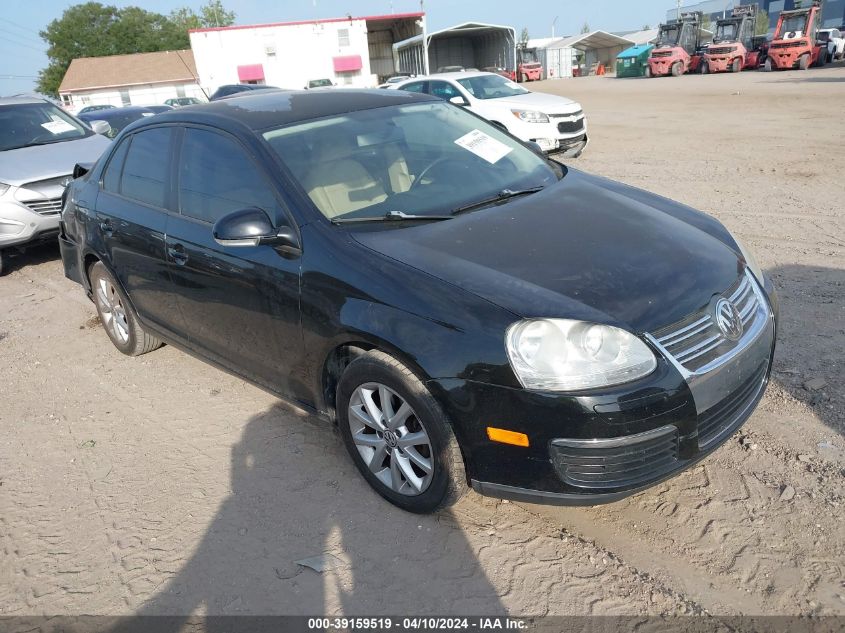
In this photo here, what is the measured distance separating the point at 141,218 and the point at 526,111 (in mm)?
9300

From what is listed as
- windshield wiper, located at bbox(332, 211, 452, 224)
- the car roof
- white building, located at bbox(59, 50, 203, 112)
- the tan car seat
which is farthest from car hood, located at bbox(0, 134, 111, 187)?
white building, located at bbox(59, 50, 203, 112)

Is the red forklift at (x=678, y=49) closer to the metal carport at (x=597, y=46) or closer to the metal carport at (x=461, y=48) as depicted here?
the metal carport at (x=461, y=48)

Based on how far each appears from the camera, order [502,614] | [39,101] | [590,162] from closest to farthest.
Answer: [502,614], [39,101], [590,162]

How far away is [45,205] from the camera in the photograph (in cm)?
756

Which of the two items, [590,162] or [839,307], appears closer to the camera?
[839,307]

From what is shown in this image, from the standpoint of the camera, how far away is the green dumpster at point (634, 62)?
145 feet

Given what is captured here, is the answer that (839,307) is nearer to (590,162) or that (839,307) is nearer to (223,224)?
(223,224)

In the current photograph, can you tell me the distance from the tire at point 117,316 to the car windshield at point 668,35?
41.9 m

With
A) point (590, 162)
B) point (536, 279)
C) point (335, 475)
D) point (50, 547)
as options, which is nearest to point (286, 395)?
point (335, 475)

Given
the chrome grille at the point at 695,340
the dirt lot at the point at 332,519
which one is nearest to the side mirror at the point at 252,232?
the dirt lot at the point at 332,519

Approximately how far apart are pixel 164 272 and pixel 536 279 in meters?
2.37

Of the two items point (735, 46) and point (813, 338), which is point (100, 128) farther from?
point (735, 46)

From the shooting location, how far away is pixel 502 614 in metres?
2.51

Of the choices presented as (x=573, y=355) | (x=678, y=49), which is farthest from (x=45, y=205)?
(x=678, y=49)
